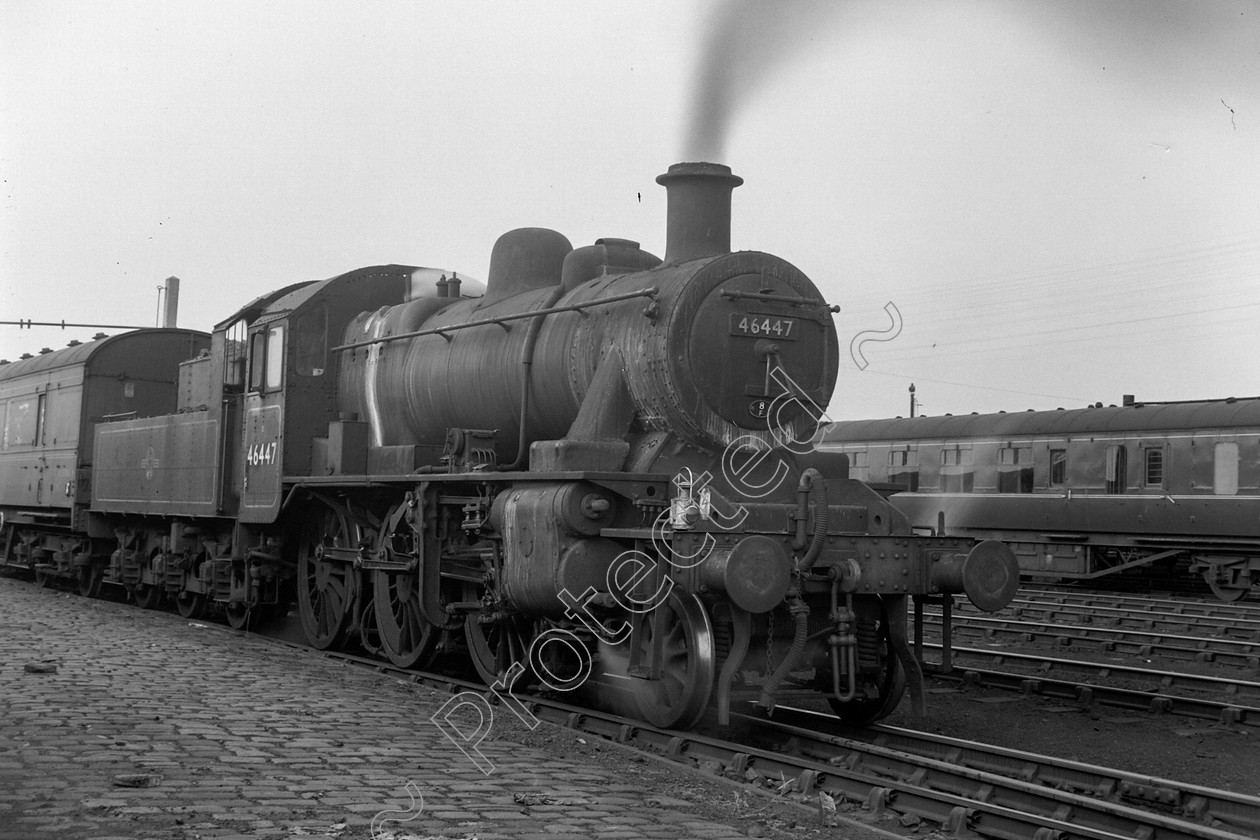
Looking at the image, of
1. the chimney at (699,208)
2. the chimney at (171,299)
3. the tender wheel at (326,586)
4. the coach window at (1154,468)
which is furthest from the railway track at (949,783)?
the chimney at (171,299)

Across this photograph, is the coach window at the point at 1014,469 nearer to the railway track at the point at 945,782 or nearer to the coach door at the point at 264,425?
the coach door at the point at 264,425

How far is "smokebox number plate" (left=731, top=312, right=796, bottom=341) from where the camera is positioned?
8.91m

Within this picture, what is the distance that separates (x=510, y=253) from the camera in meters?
11.5

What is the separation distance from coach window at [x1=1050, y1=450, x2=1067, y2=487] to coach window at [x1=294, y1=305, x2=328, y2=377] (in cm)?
1628

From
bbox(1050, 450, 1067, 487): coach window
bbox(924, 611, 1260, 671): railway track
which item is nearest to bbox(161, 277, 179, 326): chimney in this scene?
bbox(1050, 450, 1067, 487): coach window

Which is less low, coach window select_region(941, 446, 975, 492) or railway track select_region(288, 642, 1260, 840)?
coach window select_region(941, 446, 975, 492)

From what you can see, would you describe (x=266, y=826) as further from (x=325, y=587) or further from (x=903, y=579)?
(x=325, y=587)

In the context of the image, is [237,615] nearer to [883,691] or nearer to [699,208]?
[699,208]

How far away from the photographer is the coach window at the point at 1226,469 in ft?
70.7

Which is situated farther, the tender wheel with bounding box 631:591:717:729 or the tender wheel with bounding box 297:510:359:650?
the tender wheel with bounding box 297:510:359:650

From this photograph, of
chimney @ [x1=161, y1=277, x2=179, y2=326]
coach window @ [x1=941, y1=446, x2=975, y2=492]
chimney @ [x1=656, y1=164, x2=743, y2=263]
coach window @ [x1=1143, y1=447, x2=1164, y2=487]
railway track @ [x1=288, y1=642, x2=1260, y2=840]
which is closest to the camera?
railway track @ [x1=288, y1=642, x2=1260, y2=840]

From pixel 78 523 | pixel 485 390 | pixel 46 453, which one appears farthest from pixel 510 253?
pixel 46 453

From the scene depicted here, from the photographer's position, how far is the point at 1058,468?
24.6 meters

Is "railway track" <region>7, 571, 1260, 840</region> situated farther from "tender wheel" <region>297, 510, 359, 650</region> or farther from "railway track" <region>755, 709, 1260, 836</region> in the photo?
"tender wheel" <region>297, 510, 359, 650</region>
